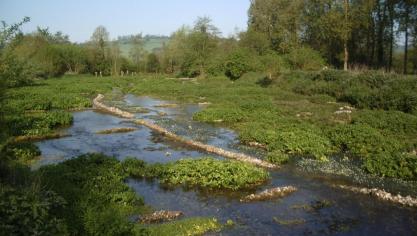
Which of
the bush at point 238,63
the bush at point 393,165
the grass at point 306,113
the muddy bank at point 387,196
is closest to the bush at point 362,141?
the grass at point 306,113

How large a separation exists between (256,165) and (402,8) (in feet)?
141

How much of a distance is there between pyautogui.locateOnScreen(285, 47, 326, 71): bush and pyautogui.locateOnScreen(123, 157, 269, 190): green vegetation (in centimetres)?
4888

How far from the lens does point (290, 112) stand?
1417 inches

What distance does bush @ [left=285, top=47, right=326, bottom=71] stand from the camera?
215 feet

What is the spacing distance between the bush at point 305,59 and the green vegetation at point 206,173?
4888 cm

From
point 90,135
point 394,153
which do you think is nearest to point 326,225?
point 394,153

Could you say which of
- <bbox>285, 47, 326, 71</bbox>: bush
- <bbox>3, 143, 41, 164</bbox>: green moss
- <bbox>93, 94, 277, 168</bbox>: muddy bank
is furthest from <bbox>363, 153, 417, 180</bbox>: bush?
<bbox>285, 47, 326, 71</bbox>: bush

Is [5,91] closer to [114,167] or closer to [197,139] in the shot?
[114,167]

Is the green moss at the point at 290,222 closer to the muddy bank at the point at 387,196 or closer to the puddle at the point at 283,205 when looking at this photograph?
the puddle at the point at 283,205

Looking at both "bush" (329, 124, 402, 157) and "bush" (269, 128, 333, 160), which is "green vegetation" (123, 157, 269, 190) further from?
"bush" (329, 124, 402, 157)

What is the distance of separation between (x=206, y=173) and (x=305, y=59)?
171 feet

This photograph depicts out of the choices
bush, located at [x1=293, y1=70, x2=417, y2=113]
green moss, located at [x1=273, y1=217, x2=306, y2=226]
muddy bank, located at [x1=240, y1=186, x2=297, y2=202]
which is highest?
bush, located at [x1=293, y1=70, x2=417, y2=113]

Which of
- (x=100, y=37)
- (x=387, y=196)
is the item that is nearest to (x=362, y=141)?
(x=387, y=196)

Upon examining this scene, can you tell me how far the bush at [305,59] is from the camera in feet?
215
